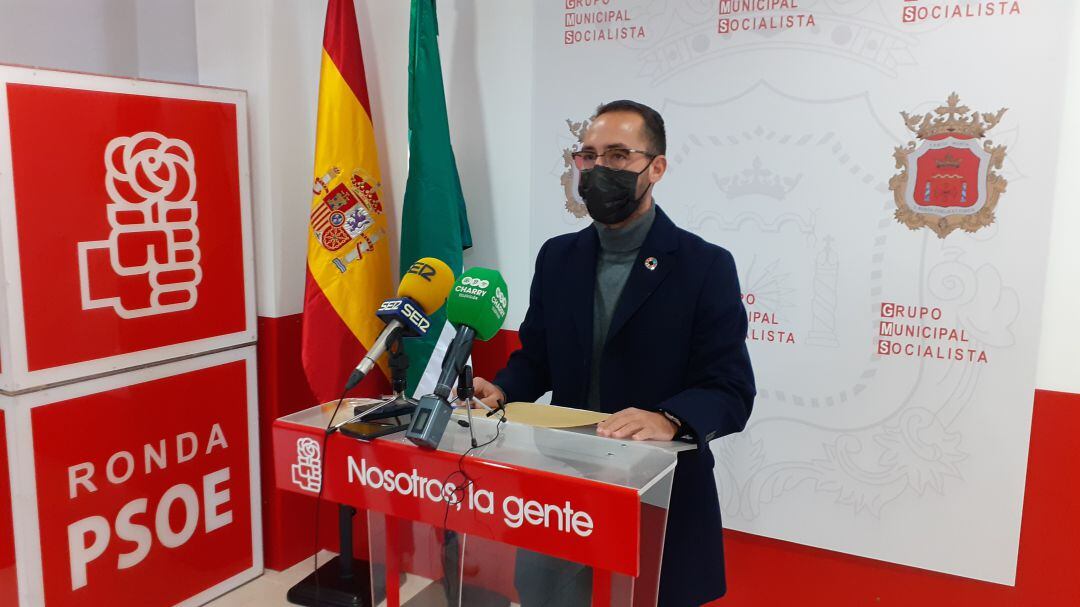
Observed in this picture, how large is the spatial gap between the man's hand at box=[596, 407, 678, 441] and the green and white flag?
1440 mm

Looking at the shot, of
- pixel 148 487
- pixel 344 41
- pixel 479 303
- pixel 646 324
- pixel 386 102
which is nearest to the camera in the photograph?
pixel 479 303

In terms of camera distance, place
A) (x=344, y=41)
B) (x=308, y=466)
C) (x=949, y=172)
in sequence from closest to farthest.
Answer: (x=308, y=466), (x=949, y=172), (x=344, y=41)

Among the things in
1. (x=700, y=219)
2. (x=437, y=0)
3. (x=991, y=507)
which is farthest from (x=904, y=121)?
(x=437, y=0)

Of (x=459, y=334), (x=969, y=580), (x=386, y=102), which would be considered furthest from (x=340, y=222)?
(x=969, y=580)

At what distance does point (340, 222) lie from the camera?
286cm

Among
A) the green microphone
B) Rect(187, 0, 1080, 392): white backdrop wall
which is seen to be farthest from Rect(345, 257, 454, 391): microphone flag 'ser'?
Rect(187, 0, 1080, 392): white backdrop wall

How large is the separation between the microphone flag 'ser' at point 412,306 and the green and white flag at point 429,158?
1279 mm

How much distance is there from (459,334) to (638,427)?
36 cm

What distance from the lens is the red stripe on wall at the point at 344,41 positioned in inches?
111

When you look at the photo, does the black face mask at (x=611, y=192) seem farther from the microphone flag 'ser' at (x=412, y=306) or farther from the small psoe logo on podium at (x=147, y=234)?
the small psoe logo on podium at (x=147, y=234)

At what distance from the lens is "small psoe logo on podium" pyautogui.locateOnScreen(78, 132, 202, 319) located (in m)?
2.50

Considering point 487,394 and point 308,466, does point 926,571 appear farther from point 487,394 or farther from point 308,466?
point 308,466

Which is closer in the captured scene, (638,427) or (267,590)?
(638,427)

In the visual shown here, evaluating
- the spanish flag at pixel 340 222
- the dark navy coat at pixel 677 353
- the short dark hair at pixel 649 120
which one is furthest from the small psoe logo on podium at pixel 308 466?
the spanish flag at pixel 340 222
